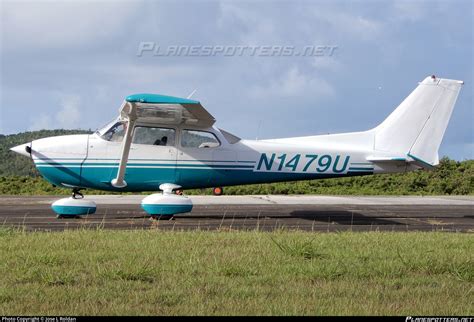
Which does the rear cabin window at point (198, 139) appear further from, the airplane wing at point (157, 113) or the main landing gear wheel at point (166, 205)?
the main landing gear wheel at point (166, 205)

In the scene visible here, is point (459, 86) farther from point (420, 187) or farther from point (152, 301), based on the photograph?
point (420, 187)

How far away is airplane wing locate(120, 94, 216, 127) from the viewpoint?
11.6m

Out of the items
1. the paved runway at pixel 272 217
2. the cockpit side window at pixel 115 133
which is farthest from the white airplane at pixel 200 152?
the paved runway at pixel 272 217

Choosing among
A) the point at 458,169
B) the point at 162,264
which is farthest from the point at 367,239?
the point at 458,169

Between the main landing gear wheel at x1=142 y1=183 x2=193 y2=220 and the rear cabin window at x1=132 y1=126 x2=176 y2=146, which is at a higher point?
the rear cabin window at x1=132 y1=126 x2=176 y2=146

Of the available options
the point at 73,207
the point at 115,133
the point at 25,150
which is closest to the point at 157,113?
the point at 115,133

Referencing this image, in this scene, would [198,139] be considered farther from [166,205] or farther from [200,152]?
[166,205]

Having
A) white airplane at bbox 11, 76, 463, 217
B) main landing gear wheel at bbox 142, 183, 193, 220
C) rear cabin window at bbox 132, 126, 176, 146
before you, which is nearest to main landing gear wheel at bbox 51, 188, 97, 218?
white airplane at bbox 11, 76, 463, 217

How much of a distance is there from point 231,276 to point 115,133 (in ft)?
26.6

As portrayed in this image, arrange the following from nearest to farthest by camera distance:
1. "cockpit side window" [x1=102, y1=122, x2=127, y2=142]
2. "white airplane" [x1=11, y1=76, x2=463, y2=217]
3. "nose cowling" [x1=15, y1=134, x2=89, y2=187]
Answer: "white airplane" [x1=11, y1=76, x2=463, y2=217] → "nose cowling" [x1=15, y1=134, x2=89, y2=187] → "cockpit side window" [x1=102, y1=122, x2=127, y2=142]

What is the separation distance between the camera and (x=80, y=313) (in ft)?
14.6

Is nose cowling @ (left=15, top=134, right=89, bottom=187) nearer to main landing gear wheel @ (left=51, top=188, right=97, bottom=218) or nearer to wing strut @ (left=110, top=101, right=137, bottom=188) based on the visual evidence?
main landing gear wheel @ (left=51, top=188, right=97, bottom=218)

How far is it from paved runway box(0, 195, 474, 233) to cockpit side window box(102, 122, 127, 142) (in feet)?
5.83

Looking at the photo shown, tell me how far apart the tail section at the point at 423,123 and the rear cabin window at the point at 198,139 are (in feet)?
13.3
